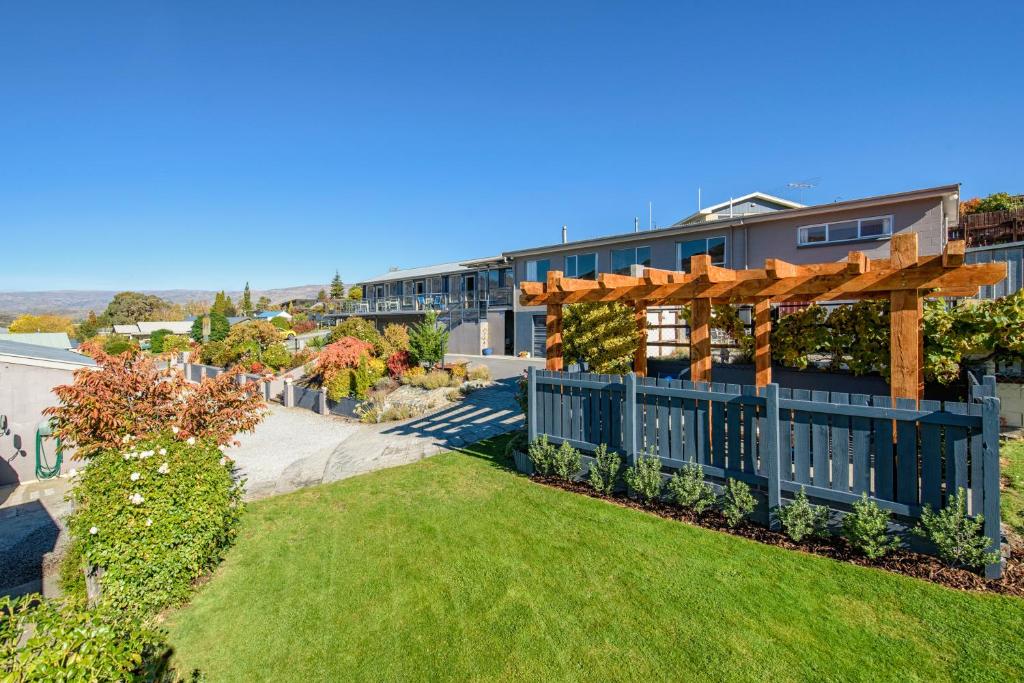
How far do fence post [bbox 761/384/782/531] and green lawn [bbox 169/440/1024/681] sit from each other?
A: 19.4 inches

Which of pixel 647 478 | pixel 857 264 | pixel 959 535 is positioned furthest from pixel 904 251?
pixel 647 478

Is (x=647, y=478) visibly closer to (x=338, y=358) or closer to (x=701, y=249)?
(x=338, y=358)

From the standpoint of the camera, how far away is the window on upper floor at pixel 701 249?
1838 cm

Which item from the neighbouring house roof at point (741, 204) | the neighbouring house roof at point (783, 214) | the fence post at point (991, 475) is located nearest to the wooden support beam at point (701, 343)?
the fence post at point (991, 475)

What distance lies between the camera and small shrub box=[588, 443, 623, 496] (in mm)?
6195

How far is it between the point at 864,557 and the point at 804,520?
54 centimetres

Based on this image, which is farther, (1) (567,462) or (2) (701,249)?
(2) (701,249)

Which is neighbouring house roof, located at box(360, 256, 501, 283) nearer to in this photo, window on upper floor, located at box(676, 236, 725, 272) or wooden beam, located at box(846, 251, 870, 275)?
window on upper floor, located at box(676, 236, 725, 272)

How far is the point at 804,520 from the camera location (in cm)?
470

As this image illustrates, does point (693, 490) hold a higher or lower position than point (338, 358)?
lower

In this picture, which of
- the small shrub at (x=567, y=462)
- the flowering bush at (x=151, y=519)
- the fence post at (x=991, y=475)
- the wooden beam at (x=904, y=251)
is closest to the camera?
the fence post at (x=991, y=475)

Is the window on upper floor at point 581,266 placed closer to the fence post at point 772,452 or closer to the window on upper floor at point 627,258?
the window on upper floor at point 627,258

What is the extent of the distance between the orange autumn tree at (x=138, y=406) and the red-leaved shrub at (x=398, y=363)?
941 centimetres

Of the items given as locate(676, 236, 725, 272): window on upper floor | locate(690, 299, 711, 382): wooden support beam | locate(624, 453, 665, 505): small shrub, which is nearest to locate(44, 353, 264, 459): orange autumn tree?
locate(624, 453, 665, 505): small shrub
